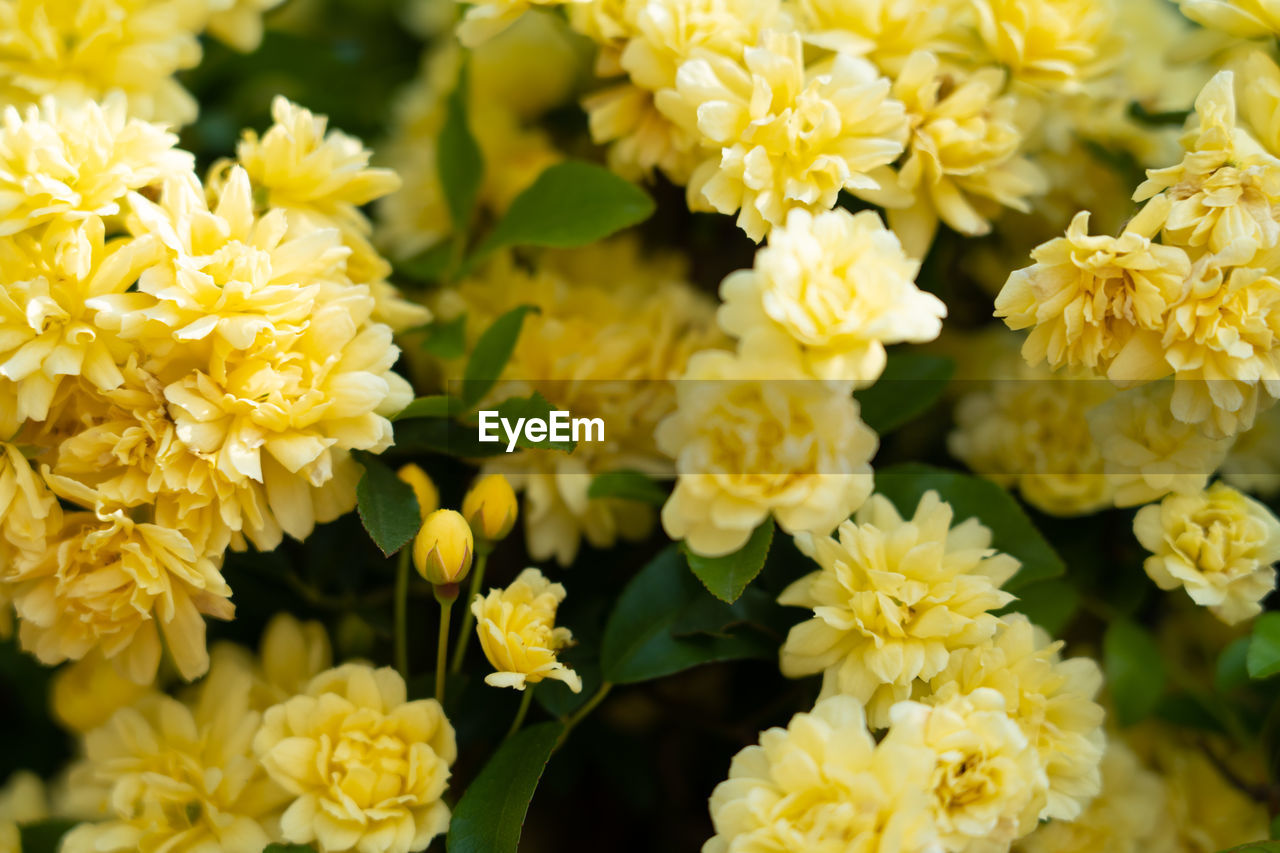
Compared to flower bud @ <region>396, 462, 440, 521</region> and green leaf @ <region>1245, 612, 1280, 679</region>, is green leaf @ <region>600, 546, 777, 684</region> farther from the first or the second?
green leaf @ <region>1245, 612, 1280, 679</region>

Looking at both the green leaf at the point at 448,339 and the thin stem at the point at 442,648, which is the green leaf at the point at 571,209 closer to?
the green leaf at the point at 448,339

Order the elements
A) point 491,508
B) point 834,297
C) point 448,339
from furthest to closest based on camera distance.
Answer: point 448,339 < point 491,508 < point 834,297

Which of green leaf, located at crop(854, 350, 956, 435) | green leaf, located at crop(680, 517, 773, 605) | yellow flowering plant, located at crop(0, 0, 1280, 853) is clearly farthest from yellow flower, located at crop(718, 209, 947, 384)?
green leaf, located at crop(854, 350, 956, 435)

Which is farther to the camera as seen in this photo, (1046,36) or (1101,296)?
(1046,36)

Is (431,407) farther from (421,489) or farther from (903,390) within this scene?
(903,390)

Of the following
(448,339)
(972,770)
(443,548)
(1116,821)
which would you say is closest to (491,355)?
(448,339)

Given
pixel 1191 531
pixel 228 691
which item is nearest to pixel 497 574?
pixel 228 691

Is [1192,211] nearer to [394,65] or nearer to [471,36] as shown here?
[471,36]
